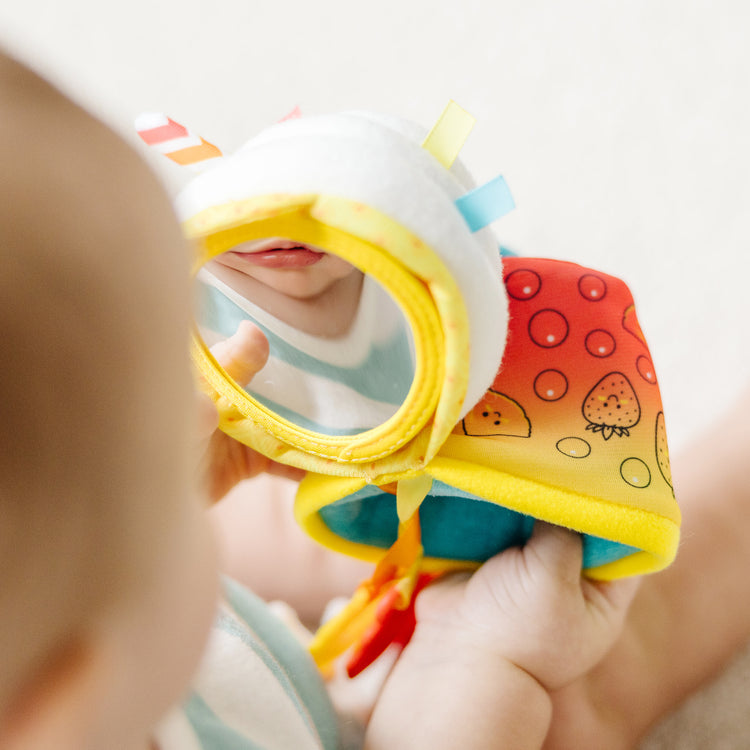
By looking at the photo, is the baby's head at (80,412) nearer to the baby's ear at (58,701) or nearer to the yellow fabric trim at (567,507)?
the baby's ear at (58,701)

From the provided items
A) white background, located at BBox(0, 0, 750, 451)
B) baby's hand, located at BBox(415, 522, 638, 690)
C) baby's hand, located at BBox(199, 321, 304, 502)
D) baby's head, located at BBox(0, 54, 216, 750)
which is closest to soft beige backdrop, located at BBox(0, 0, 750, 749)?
white background, located at BBox(0, 0, 750, 451)

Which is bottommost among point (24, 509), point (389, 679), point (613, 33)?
point (389, 679)

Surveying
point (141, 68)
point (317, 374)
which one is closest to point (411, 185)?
point (317, 374)

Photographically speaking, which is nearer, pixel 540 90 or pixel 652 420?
pixel 652 420

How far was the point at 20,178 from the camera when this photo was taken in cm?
11

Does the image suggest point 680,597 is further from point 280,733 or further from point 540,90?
point 540,90

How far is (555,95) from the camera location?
731 mm

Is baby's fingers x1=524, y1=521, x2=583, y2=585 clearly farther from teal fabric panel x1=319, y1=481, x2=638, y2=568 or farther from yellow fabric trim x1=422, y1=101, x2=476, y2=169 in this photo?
yellow fabric trim x1=422, y1=101, x2=476, y2=169

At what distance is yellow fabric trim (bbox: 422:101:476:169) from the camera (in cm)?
31

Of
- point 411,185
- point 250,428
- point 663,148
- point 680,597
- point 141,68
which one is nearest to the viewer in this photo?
point 411,185

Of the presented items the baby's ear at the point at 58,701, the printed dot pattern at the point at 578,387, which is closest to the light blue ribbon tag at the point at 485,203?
the printed dot pattern at the point at 578,387

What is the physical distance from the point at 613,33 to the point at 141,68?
0.52 m

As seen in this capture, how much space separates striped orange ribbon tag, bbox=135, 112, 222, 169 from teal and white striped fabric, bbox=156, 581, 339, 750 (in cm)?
22

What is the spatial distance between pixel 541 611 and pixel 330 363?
0.62ft
